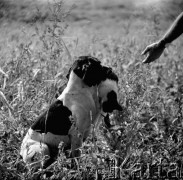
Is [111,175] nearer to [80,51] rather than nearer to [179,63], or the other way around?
[80,51]

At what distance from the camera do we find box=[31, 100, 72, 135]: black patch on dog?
8.16 feet

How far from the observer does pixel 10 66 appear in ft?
12.4

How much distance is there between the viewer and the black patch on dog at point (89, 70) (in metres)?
2.41

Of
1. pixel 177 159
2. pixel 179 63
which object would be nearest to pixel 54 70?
pixel 177 159

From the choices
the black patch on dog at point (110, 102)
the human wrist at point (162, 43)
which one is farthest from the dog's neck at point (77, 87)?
the human wrist at point (162, 43)

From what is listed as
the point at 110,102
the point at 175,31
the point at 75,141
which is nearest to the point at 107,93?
the point at 110,102

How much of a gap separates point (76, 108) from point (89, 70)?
29 cm

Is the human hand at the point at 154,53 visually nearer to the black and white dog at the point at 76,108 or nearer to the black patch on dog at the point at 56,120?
the black and white dog at the point at 76,108

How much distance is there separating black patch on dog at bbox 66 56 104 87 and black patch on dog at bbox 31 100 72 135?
252 mm

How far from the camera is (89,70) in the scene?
240cm

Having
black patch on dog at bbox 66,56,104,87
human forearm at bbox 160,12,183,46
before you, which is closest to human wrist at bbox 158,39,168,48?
human forearm at bbox 160,12,183,46

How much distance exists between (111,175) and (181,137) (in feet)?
2.92

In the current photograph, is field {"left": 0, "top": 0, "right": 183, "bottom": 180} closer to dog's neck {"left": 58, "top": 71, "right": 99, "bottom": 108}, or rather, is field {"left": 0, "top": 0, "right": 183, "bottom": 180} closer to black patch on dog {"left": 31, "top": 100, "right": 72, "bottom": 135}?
black patch on dog {"left": 31, "top": 100, "right": 72, "bottom": 135}

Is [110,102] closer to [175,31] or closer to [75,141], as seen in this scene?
[75,141]
